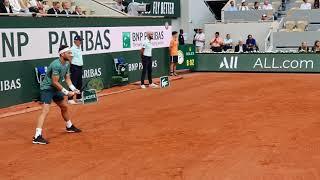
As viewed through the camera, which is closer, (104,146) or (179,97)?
(104,146)

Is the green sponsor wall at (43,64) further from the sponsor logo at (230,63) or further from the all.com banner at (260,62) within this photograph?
the sponsor logo at (230,63)

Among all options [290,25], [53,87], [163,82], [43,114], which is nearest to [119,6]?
[163,82]

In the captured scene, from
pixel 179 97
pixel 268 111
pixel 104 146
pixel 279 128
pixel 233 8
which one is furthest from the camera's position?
pixel 233 8

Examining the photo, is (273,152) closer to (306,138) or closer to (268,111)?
(306,138)

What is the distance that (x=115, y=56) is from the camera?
19.9 m

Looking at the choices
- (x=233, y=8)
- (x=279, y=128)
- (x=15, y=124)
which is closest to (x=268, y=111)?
(x=279, y=128)

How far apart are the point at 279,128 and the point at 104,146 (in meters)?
3.80

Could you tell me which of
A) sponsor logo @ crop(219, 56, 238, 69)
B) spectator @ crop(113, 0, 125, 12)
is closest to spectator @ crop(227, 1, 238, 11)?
sponsor logo @ crop(219, 56, 238, 69)

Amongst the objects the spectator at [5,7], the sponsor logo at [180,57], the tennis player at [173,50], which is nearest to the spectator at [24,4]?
the spectator at [5,7]

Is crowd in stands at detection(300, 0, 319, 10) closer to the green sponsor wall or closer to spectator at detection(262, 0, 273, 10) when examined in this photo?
spectator at detection(262, 0, 273, 10)

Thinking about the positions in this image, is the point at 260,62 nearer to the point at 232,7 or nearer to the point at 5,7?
the point at 232,7

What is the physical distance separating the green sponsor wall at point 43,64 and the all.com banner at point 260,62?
4.74 meters

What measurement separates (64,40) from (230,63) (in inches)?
457

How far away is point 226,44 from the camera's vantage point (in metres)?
29.7
